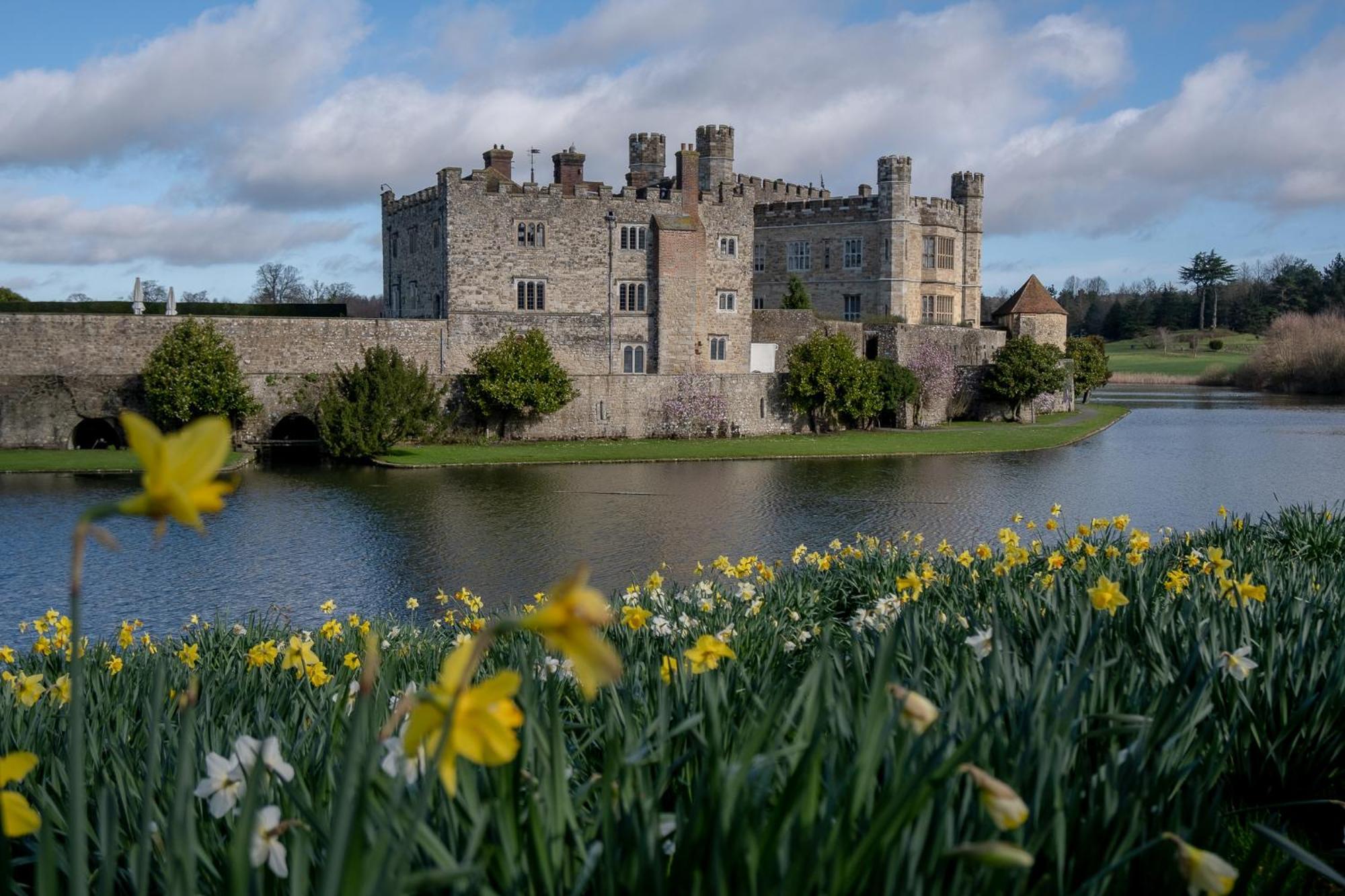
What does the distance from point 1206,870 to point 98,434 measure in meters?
36.0

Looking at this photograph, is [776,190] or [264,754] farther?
[776,190]

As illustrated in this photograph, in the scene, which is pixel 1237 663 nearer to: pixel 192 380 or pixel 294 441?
pixel 192 380

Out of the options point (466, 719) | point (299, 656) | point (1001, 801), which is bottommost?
point (299, 656)

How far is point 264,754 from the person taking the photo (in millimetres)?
2564

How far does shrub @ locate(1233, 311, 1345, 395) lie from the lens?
69.4 m

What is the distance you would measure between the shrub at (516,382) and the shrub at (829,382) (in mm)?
7922

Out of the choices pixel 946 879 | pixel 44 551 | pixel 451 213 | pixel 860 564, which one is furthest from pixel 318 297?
pixel 946 879

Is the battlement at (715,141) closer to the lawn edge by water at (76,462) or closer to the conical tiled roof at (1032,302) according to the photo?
the conical tiled roof at (1032,302)

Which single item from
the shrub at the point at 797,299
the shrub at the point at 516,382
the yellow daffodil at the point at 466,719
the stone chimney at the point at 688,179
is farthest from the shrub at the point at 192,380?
the yellow daffodil at the point at 466,719

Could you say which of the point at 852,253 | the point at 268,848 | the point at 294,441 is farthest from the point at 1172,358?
the point at 268,848

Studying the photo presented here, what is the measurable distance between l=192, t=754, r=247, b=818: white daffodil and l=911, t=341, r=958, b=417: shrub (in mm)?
41748

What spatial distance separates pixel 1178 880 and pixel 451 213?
123 feet

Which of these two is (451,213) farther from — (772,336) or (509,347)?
(772,336)

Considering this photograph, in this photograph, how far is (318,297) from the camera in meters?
100
